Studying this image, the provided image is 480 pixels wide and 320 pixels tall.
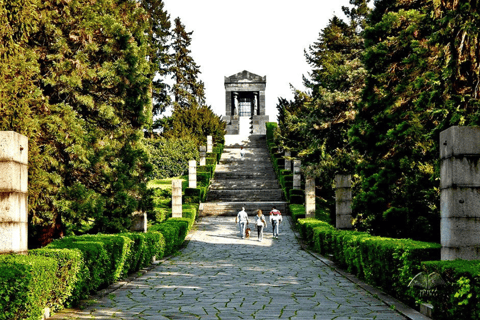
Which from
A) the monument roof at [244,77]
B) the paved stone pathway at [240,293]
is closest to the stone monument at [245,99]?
the monument roof at [244,77]

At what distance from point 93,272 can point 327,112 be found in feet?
54.5

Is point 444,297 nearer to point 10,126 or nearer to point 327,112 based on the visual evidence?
point 10,126

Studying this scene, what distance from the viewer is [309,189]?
23891 millimetres

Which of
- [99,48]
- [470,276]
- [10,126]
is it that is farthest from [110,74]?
[470,276]

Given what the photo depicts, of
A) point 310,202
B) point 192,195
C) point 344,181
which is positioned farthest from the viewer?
point 192,195

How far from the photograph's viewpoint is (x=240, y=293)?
959cm

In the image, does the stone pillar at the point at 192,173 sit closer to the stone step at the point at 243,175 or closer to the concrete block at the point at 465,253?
the stone step at the point at 243,175

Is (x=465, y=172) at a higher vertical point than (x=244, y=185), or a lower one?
higher

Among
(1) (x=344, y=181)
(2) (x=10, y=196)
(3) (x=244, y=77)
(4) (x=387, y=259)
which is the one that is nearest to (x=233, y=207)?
(1) (x=344, y=181)

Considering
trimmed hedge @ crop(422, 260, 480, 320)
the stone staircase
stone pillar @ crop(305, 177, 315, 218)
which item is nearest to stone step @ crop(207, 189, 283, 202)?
the stone staircase

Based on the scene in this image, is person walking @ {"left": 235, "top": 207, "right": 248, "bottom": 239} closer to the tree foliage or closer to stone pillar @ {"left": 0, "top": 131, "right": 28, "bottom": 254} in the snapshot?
the tree foliage

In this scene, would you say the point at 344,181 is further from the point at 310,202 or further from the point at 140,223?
the point at 310,202

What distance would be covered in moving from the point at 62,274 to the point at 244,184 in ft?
101

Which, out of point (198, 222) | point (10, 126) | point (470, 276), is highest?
point (10, 126)
